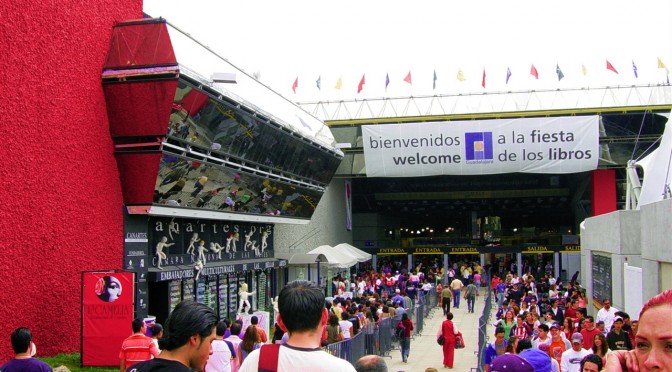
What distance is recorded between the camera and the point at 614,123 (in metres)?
39.6

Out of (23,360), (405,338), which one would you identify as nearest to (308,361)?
(23,360)

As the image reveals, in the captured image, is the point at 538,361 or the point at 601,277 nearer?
the point at 538,361

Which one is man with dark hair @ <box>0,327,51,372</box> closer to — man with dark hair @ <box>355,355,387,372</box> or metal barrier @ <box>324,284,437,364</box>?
man with dark hair @ <box>355,355,387,372</box>

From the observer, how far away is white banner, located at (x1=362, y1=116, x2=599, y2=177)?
37.8 meters

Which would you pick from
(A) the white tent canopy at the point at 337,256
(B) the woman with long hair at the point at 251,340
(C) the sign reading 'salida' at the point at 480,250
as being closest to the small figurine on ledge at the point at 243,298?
(A) the white tent canopy at the point at 337,256

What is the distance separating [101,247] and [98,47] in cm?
442

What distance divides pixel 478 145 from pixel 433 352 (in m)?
19.8

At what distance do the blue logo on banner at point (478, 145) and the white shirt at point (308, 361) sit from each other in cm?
3550

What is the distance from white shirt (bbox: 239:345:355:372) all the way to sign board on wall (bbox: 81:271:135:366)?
1167 cm

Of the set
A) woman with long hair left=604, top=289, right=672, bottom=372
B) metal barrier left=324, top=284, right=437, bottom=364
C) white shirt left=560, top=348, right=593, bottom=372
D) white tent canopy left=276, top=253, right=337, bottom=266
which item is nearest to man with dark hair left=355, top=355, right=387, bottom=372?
woman with long hair left=604, top=289, right=672, bottom=372

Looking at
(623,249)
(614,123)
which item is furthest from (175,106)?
(614,123)

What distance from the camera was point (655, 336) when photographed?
8.07ft

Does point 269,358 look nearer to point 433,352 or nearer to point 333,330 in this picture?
point 333,330

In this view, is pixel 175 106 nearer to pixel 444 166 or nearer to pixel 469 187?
pixel 444 166
